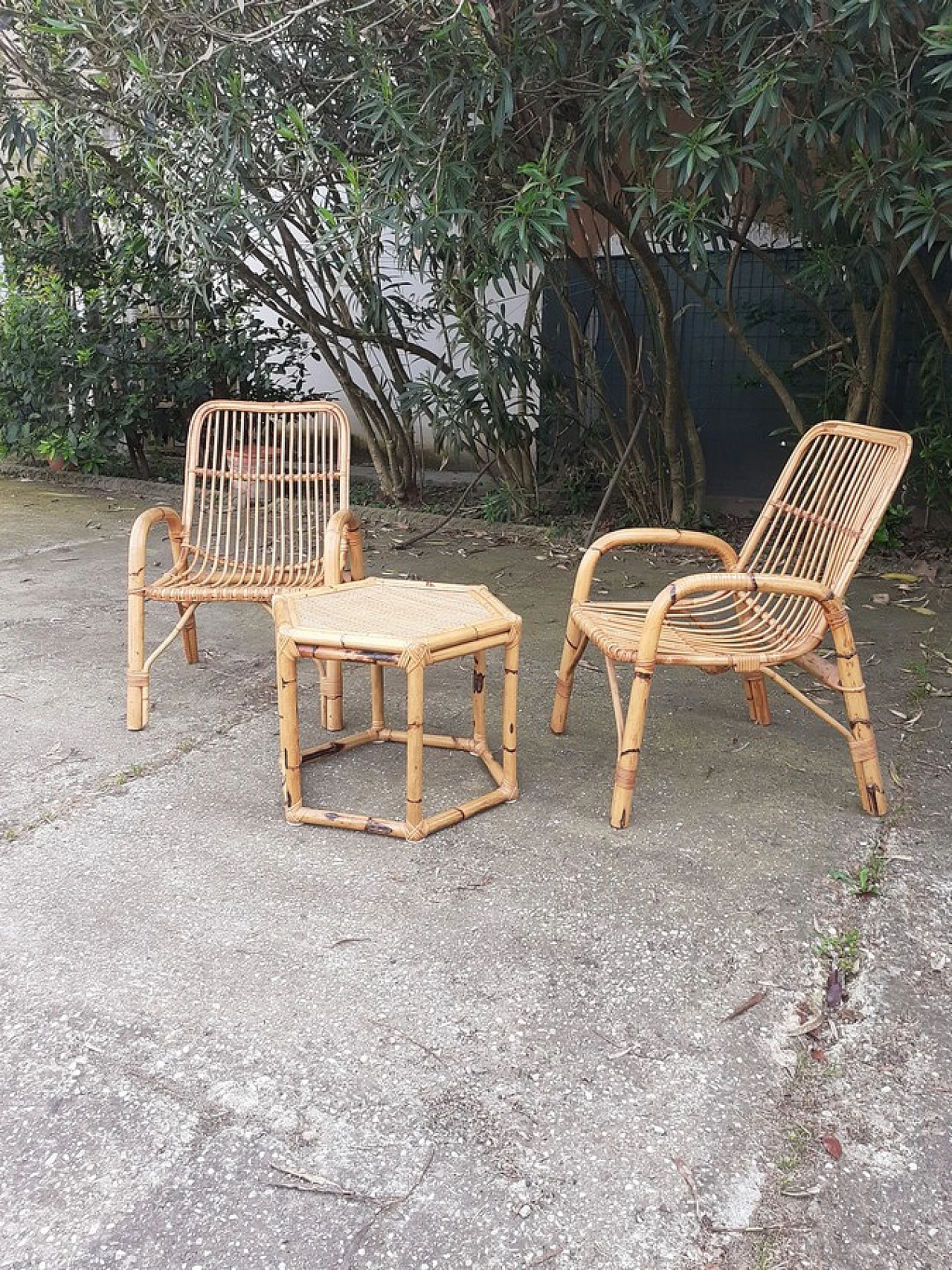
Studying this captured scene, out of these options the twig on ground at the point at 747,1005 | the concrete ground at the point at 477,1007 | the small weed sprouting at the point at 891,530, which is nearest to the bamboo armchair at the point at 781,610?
the concrete ground at the point at 477,1007

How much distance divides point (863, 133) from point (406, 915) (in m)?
2.51

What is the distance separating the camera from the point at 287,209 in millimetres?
4062

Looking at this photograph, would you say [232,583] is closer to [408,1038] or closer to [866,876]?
[408,1038]

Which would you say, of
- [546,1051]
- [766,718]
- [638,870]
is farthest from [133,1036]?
[766,718]

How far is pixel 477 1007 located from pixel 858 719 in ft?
4.03

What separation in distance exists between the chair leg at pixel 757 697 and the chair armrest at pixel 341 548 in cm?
122

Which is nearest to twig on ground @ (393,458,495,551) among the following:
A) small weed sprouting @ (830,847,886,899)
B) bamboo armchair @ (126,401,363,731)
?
bamboo armchair @ (126,401,363,731)

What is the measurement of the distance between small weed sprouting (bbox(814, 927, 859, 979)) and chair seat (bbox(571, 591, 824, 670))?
26.1 inches

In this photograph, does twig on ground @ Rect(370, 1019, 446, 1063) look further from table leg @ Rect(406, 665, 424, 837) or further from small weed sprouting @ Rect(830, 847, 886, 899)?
small weed sprouting @ Rect(830, 847, 886, 899)

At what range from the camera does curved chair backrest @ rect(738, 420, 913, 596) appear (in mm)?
2600

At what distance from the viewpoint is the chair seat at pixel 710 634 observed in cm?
246

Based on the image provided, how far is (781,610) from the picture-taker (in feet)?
10.3

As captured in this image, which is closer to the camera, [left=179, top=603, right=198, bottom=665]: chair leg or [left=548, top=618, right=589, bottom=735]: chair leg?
[left=548, top=618, right=589, bottom=735]: chair leg

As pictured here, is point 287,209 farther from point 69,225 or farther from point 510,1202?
point 510,1202
